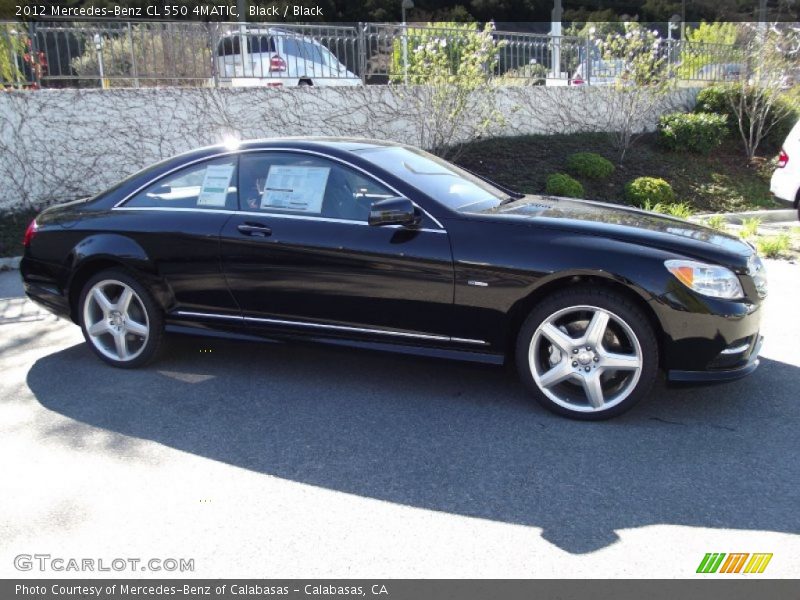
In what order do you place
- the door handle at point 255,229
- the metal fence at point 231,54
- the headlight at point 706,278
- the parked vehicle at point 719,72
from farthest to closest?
1. the parked vehicle at point 719,72
2. the metal fence at point 231,54
3. the door handle at point 255,229
4. the headlight at point 706,278

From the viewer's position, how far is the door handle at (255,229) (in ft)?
16.0

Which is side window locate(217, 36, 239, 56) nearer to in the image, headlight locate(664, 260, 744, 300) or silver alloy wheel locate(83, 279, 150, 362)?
silver alloy wheel locate(83, 279, 150, 362)

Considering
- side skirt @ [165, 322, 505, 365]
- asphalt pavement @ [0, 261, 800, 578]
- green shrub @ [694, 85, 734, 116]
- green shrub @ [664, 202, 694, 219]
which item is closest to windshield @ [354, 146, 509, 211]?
side skirt @ [165, 322, 505, 365]

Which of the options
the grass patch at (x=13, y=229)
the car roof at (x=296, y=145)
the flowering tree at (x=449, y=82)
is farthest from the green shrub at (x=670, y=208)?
the grass patch at (x=13, y=229)

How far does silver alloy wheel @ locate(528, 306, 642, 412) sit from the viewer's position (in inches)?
166

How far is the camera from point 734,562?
303 centimetres

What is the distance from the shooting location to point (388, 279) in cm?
457

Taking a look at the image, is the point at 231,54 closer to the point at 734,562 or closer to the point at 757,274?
the point at 757,274

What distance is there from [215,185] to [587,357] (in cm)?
259

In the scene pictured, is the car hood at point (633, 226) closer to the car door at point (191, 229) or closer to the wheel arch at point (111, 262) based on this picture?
the car door at point (191, 229)

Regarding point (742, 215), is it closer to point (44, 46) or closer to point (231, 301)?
point (231, 301)

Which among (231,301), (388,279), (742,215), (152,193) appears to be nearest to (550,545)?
(388,279)

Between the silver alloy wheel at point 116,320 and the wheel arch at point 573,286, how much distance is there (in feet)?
7.99

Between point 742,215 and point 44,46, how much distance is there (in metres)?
9.94
